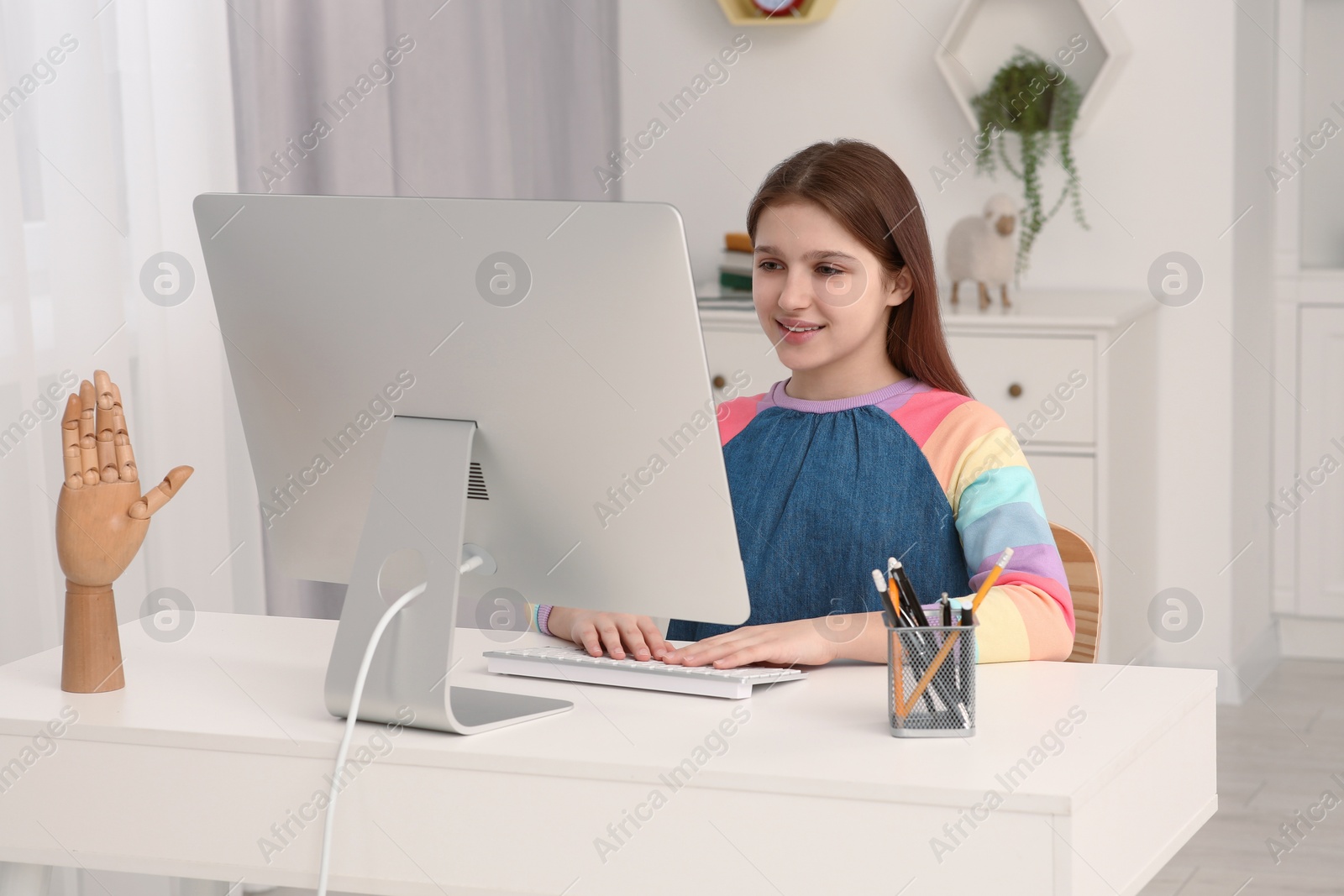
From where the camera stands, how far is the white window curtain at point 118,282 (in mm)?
2057

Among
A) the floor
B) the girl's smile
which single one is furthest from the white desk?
the floor

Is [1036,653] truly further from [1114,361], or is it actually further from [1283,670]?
[1283,670]

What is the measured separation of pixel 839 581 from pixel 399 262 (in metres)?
0.68

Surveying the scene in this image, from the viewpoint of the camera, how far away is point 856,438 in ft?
5.58

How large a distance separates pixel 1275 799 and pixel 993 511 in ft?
5.57

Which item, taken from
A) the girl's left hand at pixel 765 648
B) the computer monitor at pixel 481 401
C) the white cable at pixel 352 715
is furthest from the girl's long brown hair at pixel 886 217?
the white cable at pixel 352 715

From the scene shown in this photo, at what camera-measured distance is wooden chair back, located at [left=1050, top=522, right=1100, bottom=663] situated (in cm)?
163

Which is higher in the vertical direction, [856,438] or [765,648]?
[856,438]

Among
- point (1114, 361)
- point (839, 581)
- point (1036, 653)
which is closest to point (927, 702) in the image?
point (1036, 653)

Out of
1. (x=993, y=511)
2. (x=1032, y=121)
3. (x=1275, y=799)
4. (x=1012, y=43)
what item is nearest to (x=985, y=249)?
(x=1032, y=121)

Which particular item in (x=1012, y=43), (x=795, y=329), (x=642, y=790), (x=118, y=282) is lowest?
(x=642, y=790)

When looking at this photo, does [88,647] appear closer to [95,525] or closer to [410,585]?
[95,525]

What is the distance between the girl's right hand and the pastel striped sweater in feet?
1.04

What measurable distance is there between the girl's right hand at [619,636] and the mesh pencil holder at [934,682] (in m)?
0.32
